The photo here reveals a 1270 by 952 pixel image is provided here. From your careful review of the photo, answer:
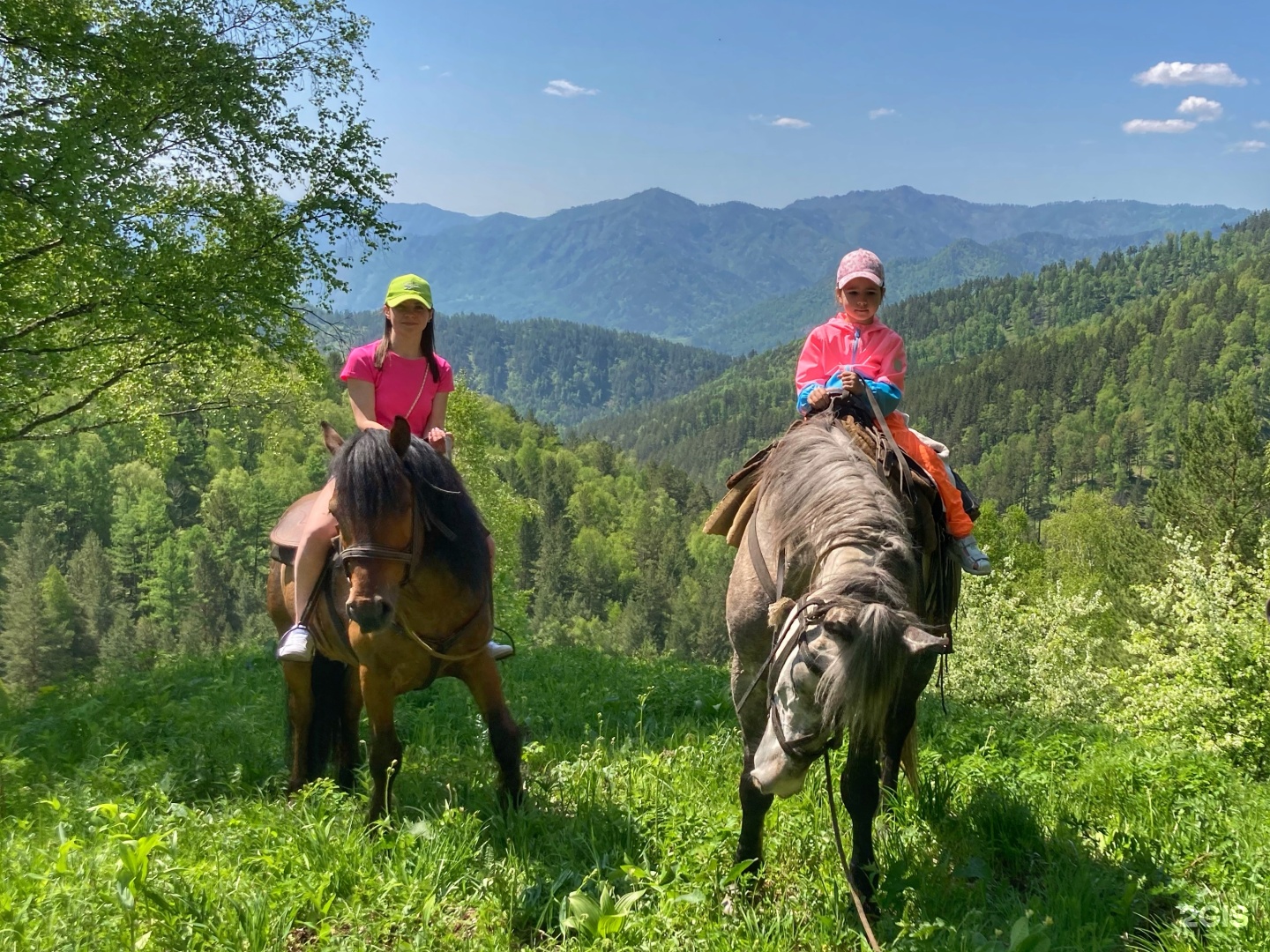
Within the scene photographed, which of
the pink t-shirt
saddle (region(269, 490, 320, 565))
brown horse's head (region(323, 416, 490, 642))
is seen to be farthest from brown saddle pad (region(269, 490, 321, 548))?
brown horse's head (region(323, 416, 490, 642))

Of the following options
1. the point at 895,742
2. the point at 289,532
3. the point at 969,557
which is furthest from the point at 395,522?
the point at 969,557

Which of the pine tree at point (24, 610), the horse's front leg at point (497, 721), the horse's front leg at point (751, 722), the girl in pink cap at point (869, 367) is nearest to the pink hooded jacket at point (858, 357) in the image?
the girl in pink cap at point (869, 367)

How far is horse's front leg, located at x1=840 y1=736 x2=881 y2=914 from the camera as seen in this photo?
3.41 metres

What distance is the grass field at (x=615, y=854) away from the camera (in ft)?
10.2

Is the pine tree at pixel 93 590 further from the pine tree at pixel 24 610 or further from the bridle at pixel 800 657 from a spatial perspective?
the bridle at pixel 800 657

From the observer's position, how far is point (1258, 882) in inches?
138

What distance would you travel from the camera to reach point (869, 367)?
181 inches

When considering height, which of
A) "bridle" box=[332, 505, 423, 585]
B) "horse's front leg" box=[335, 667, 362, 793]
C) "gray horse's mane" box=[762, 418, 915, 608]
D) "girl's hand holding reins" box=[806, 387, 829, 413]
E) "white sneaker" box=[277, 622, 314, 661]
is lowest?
"horse's front leg" box=[335, 667, 362, 793]

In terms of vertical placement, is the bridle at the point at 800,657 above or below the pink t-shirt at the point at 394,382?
below

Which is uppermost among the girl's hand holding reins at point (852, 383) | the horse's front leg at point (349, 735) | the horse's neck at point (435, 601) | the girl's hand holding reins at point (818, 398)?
the girl's hand holding reins at point (852, 383)

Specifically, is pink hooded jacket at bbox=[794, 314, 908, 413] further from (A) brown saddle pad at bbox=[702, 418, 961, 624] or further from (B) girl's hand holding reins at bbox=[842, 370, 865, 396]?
(A) brown saddle pad at bbox=[702, 418, 961, 624]

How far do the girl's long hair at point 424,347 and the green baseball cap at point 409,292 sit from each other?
115mm

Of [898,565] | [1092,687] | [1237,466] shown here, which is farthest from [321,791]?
[1237,466]

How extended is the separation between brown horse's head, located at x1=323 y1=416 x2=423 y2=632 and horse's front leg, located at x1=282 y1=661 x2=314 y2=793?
6.20ft
